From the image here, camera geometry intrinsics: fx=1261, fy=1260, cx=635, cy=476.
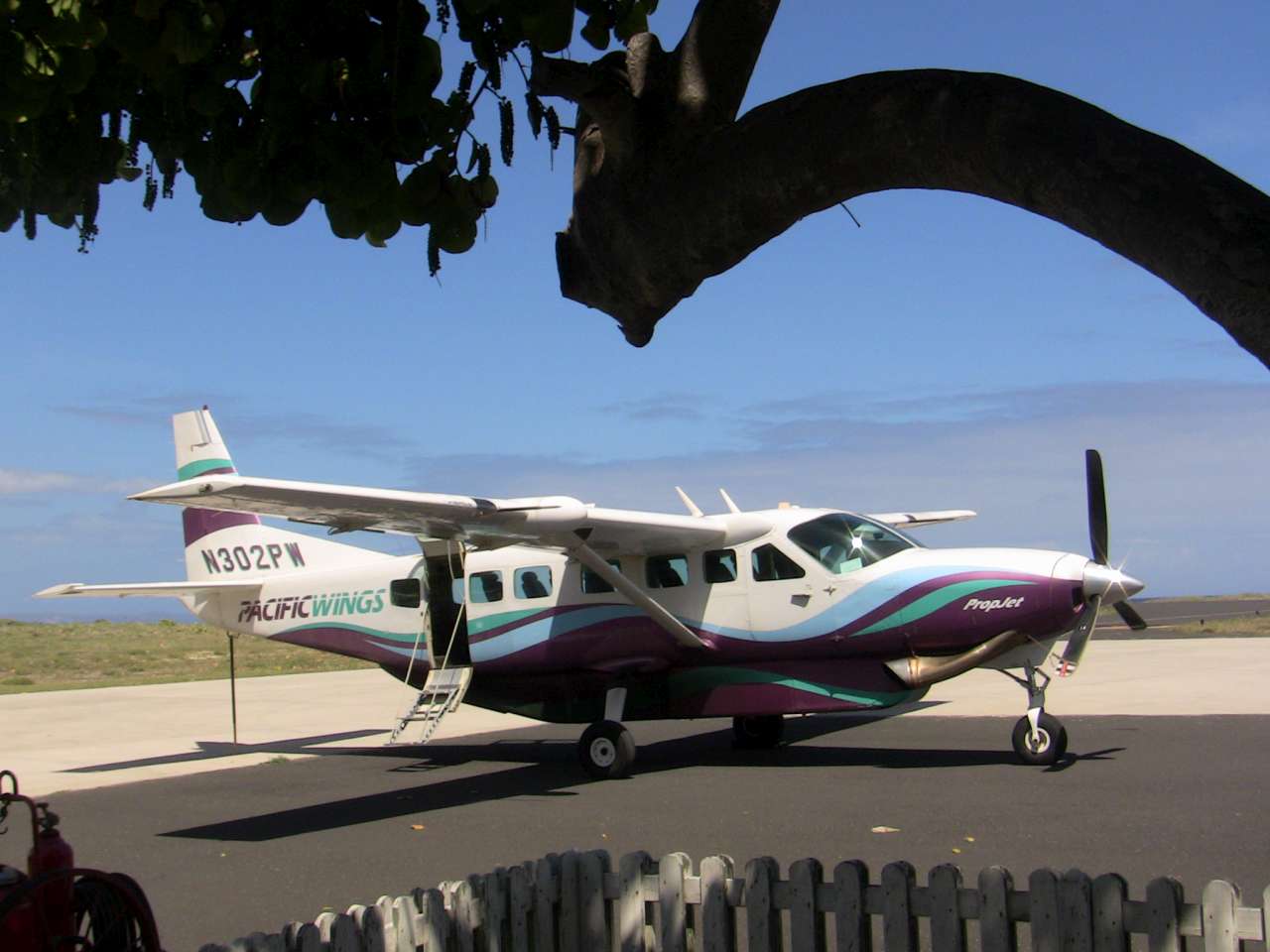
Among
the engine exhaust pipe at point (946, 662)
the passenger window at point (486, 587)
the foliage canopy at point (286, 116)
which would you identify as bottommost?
the engine exhaust pipe at point (946, 662)

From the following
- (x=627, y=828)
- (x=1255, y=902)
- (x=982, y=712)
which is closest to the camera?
(x=1255, y=902)

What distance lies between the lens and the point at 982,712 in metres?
17.5

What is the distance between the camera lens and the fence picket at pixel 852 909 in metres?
4.65

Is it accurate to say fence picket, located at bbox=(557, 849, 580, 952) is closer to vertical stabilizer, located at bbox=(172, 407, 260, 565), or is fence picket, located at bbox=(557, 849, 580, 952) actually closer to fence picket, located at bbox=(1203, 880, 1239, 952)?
fence picket, located at bbox=(1203, 880, 1239, 952)

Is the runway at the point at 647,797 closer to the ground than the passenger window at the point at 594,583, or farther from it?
closer to the ground

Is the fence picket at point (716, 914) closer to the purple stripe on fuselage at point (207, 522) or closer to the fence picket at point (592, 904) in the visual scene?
the fence picket at point (592, 904)

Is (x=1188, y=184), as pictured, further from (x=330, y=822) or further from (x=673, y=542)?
(x=673, y=542)

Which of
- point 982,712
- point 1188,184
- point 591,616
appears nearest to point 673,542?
point 591,616

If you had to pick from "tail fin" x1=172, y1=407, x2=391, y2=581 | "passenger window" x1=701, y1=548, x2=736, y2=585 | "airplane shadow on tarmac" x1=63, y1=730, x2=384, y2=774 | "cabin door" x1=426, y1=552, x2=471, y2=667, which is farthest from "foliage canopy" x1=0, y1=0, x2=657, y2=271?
"tail fin" x1=172, y1=407, x2=391, y2=581

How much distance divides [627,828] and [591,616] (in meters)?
4.60

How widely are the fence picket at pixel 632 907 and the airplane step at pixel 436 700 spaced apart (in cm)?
873

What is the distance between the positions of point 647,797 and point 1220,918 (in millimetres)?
7844

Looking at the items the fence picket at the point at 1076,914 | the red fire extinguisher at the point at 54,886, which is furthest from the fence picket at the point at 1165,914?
the red fire extinguisher at the point at 54,886

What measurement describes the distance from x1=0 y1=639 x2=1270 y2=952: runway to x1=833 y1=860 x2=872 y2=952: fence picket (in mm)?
3098
